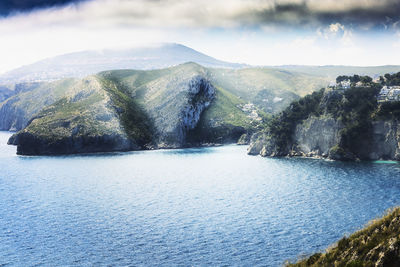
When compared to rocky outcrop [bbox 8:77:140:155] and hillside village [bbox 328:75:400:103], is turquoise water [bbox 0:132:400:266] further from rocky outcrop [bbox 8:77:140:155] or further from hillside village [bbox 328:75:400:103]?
rocky outcrop [bbox 8:77:140:155]

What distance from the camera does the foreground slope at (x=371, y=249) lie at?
2931cm

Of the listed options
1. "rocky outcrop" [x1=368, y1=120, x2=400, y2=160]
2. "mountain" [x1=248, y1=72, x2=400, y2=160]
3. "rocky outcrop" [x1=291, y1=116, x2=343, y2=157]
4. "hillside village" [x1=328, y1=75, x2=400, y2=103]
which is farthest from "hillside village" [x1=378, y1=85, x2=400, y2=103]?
"rocky outcrop" [x1=291, y1=116, x2=343, y2=157]

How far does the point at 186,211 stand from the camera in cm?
7312

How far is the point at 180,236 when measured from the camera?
57.3m

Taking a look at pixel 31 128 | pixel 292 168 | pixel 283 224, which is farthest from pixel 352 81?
pixel 31 128

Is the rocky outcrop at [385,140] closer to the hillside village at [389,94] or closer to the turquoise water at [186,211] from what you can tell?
the turquoise water at [186,211]

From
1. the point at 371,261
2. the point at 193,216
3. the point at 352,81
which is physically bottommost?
the point at 193,216

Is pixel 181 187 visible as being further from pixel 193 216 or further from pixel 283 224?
pixel 283 224

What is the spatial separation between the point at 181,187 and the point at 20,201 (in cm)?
3867

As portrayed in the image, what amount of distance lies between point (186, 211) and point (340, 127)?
268 feet

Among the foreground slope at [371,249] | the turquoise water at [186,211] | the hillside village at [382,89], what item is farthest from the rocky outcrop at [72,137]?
the foreground slope at [371,249]

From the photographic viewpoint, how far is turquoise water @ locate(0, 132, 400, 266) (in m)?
51.0

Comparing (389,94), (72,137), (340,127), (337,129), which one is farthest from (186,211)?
(72,137)

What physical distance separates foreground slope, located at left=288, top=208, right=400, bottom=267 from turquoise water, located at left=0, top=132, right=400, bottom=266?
12.7m
